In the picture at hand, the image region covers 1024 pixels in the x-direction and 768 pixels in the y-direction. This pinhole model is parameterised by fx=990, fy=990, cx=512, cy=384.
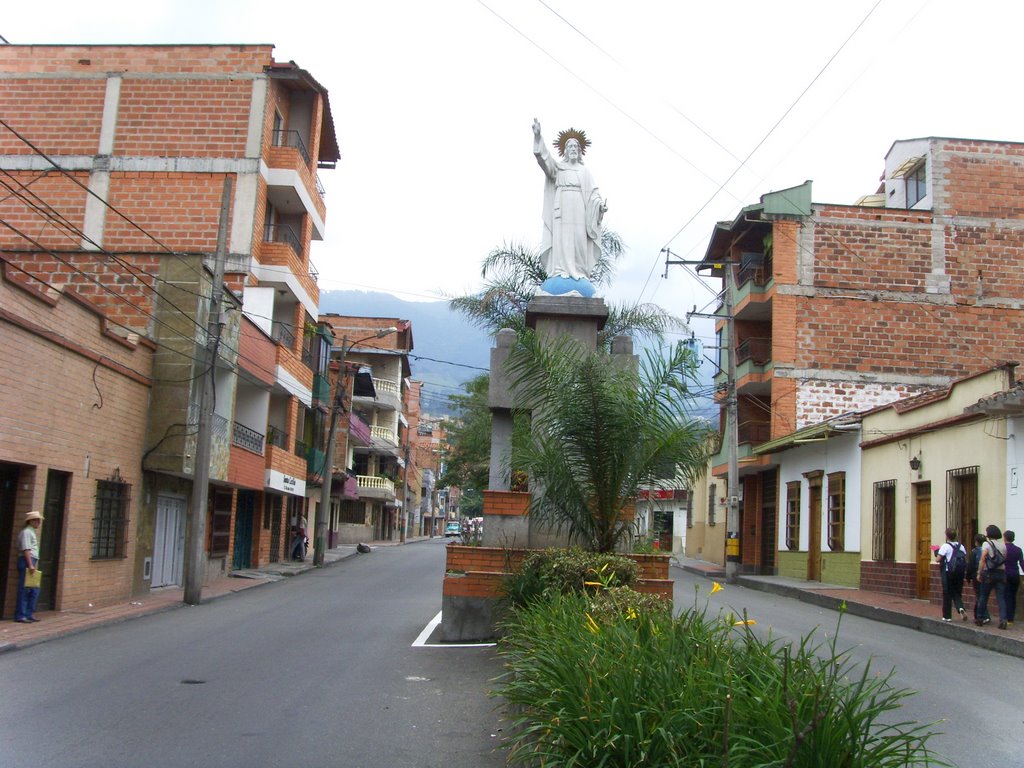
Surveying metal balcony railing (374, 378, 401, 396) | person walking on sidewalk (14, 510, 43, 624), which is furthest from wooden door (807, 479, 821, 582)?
metal balcony railing (374, 378, 401, 396)

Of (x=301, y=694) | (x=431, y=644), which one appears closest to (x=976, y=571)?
(x=431, y=644)

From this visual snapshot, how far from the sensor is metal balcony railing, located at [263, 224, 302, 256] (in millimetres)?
28859

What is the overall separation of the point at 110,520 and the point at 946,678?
14268 millimetres

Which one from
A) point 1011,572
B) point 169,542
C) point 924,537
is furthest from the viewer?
point 169,542

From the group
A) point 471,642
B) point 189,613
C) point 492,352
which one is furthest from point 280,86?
point 471,642

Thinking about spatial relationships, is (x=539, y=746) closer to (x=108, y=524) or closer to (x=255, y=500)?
(x=108, y=524)

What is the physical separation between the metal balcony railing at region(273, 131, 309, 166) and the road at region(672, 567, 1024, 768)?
1800 centimetres

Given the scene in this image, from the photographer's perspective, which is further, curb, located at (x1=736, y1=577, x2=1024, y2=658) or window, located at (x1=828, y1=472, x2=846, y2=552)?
window, located at (x1=828, y1=472, x2=846, y2=552)

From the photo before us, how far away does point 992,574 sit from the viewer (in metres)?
14.8

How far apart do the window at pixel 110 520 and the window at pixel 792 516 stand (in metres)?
19.3

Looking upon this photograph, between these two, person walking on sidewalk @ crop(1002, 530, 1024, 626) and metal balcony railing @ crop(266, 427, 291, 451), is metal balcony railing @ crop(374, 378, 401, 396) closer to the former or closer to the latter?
metal balcony railing @ crop(266, 427, 291, 451)

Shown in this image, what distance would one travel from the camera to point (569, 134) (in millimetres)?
13812

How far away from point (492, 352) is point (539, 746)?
7.70 meters

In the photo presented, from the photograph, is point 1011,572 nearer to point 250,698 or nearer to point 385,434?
point 250,698
